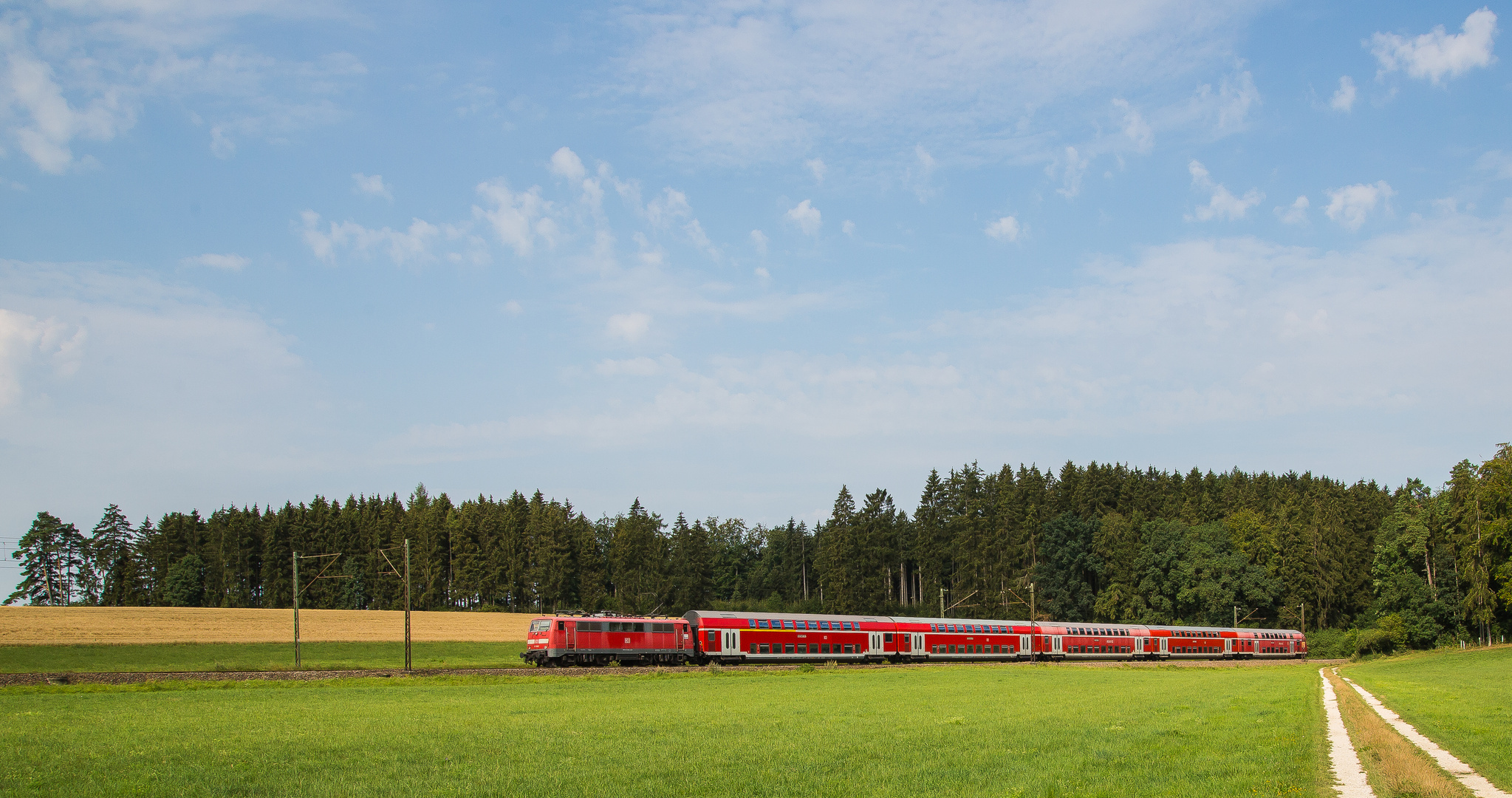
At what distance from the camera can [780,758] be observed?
1920 cm

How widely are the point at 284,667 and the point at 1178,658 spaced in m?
78.5

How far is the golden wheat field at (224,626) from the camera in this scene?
8325cm

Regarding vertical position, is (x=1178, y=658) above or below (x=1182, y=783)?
below

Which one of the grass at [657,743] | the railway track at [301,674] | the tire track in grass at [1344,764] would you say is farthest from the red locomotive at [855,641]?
the tire track in grass at [1344,764]

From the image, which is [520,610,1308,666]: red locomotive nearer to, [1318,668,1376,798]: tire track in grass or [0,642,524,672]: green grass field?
[0,642,524,672]: green grass field

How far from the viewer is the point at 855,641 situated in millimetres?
76375

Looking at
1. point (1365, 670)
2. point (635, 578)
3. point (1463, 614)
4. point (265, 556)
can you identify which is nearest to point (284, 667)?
point (1365, 670)

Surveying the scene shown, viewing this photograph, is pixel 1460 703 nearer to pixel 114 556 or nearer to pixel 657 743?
pixel 657 743

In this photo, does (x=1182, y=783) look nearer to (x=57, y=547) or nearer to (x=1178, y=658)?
(x=1178, y=658)

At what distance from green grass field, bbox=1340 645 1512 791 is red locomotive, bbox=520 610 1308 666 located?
20368 millimetres

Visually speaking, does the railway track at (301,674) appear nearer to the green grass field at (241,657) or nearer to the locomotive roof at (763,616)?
the green grass field at (241,657)

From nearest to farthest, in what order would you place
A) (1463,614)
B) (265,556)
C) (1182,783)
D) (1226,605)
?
(1182,783), (1463,614), (1226,605), (265,556)

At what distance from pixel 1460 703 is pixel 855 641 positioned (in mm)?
46737

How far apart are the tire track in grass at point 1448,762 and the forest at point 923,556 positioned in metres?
93.4
